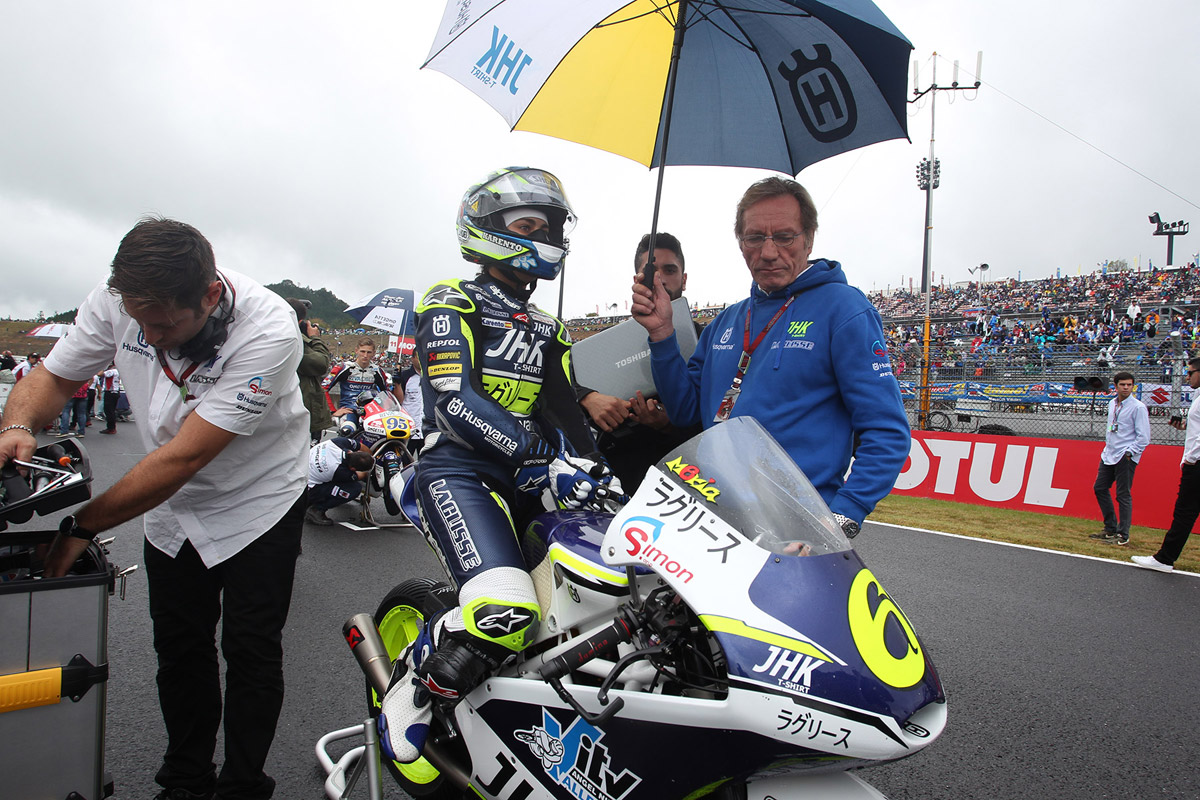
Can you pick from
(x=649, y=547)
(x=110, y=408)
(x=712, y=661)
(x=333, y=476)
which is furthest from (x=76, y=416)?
(x=712, y=661)

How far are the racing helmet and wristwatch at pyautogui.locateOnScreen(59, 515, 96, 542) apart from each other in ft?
4.69

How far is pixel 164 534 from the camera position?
2.26 meters

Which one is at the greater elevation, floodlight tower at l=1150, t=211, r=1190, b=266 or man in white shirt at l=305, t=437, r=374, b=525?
floodlight tower at l=1150, t=211, r=1190, b=266

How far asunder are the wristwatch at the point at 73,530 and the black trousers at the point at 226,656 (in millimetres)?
417

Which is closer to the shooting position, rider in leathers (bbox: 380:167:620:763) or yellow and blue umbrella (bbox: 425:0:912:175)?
rider in leathers (bbox: 380:167:620:763)

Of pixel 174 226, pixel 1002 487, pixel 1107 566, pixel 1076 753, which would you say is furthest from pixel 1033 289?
pixel 174 226

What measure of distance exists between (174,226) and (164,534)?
1029 mm

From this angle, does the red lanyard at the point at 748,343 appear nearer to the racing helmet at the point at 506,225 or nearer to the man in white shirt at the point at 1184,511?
the racing helmet at the point at 506,225

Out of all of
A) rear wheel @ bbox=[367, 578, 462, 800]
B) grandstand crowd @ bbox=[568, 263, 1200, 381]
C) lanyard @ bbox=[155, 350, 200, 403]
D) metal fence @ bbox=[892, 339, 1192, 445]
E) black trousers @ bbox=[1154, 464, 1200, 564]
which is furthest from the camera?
grandstand crowd @ bbox=[568, 263, 1200, 381]

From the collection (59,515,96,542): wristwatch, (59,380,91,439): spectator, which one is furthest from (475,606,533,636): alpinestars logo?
(59,380,91,439): spectator

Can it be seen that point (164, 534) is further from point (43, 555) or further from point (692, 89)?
point (692, 89)

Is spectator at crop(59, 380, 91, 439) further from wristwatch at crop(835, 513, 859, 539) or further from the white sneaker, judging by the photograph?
the white sneaker

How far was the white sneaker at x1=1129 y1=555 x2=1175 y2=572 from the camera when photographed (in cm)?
605

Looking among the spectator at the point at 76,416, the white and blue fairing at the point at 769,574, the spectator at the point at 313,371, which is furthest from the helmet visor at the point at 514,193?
the spectator at the point at 76,416
